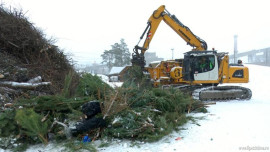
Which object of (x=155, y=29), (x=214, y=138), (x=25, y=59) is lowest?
(x=214, y=138)

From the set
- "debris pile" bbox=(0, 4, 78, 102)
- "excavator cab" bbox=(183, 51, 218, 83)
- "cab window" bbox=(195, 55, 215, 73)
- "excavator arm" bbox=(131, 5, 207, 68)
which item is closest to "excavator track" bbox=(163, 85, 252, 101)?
"excavator cab" bbox=(183, 51, 218, 83)

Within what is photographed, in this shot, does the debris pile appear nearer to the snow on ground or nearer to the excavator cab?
the snow on ground

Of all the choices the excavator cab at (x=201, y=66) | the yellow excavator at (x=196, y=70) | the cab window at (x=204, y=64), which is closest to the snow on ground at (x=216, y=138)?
the yellow excavator at (x=196, y=70)

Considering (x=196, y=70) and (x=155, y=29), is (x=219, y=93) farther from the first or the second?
(x=155, y=29)

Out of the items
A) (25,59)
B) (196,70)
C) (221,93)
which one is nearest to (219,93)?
(221,93)

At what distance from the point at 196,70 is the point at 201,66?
29cm

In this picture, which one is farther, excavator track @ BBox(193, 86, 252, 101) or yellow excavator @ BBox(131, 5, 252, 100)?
yellow excavator @ BBox(131, 5, 252, 100)

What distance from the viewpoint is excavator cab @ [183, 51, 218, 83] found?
826cm

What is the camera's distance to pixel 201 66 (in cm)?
834

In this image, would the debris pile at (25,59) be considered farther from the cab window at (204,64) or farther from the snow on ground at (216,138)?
the cab window at (204,64)

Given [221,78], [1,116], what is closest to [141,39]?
[221,78]

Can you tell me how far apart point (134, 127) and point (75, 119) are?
4.01ft

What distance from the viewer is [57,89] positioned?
559cm

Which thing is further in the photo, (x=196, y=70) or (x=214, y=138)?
(x=196, y=70)
